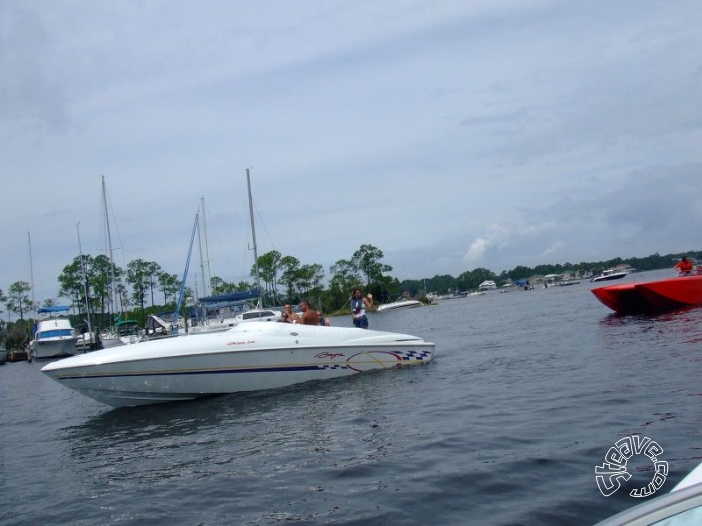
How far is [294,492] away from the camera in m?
7.28

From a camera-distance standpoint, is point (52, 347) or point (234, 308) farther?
point (52, 347)

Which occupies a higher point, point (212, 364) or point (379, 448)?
A: point (212, 364)

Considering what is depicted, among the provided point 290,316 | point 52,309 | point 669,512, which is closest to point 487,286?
point 52,309

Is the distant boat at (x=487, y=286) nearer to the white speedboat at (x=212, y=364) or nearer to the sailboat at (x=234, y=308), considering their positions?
the sailboat at (x=234, y=308)

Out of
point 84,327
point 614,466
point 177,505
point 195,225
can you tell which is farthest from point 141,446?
point 84,327

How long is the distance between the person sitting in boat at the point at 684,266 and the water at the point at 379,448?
481 inches

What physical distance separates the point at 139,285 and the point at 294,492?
7766cm

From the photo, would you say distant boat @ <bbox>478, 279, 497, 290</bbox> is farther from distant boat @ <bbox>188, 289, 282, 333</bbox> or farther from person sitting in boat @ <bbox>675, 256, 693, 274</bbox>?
person sitting in boat @ <bbox>675, 256, 693, 274</bbox>

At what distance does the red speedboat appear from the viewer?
2448cm

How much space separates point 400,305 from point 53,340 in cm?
5868

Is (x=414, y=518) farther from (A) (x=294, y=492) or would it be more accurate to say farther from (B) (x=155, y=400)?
(B) (x=155, y=400)

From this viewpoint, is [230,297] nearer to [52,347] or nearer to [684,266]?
[52,347]
